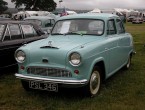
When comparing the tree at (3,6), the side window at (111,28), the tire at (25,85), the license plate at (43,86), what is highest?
the side window at (111,28)

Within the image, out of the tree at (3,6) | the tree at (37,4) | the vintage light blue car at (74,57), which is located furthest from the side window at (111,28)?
the tree at (3,6)

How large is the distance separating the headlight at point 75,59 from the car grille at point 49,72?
0.63 feet

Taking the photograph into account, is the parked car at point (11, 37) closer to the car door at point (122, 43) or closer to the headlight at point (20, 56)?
the headlight at point (20, 56)

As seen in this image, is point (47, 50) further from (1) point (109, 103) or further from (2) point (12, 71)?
(2) point (12, 71)

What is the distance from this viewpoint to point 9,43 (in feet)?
25.2

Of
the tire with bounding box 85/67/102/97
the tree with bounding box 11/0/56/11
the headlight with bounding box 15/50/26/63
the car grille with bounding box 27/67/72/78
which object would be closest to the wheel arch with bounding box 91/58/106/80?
the tire with bounding box 85/67/102/97

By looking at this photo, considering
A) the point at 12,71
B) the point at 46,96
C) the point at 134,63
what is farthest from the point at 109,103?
the point at 134,63

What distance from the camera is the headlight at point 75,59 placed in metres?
5.52

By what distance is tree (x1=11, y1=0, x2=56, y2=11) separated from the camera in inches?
3410

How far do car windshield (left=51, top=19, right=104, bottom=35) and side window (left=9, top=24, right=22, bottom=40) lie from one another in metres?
1.26

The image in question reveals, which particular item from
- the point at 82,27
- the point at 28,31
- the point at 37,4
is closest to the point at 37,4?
the point at 37,4

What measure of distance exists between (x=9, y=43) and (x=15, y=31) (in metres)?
0.56

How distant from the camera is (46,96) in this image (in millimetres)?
6148

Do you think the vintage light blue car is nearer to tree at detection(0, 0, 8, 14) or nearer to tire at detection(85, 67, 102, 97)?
tire at detection(85, 67, 102, 97)
